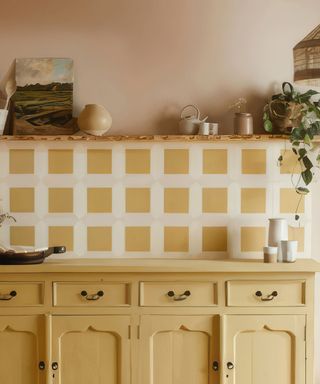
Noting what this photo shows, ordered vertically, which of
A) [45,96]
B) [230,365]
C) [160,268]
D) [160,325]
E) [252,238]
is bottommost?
[230,365]

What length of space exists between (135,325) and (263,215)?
1.00m

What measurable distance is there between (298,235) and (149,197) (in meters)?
0.90

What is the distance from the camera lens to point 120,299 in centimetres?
308

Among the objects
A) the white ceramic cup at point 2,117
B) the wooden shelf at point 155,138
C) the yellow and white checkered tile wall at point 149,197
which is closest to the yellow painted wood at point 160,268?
the yellow and white checkered tile wall at point 149,197

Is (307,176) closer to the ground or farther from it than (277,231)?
farther from it

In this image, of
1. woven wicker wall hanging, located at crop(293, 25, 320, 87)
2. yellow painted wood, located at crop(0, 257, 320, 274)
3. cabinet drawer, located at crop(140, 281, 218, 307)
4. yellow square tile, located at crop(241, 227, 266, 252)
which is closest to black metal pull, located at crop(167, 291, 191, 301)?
cabinet drawer, located at crop(140, 281, 218, 307)

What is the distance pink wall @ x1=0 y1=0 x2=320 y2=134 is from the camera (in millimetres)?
3473

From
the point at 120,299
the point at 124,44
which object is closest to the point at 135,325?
the point at 120,299

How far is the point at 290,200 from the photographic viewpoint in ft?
11.5

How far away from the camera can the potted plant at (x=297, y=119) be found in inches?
131

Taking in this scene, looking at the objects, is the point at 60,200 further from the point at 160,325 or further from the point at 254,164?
the point at 254,164

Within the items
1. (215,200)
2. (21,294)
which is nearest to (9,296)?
(21,294)

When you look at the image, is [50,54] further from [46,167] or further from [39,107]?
[46,167]

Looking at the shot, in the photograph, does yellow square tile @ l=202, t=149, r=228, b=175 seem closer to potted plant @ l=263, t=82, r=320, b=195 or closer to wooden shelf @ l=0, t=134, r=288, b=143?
wooden shelf @ l=0, t=134, r=288, b=143
